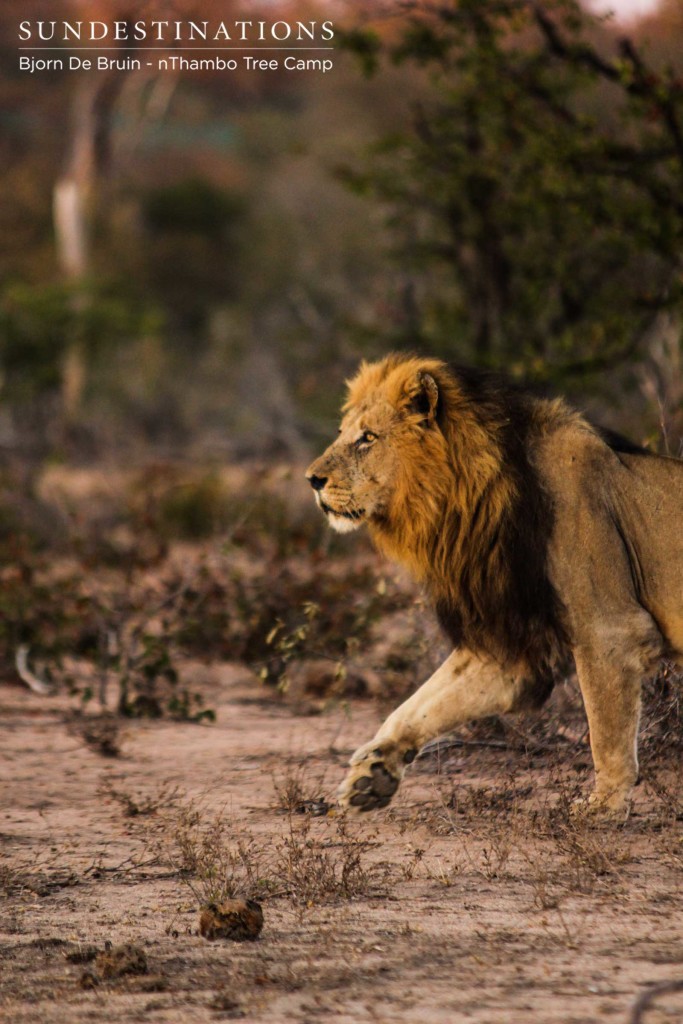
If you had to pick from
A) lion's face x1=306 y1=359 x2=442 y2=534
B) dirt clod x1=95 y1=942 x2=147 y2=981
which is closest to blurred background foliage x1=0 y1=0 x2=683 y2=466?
lion's face x1=306 y1=359 x2=442 y2=534

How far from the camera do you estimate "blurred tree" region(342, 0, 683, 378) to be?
27.9 ft

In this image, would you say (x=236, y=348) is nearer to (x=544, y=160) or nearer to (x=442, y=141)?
(x=442, y=141)

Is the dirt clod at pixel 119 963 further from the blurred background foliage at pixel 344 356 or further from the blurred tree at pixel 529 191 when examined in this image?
the blurred tree at pixel 529 191

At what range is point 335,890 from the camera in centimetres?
400

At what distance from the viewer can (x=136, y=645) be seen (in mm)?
7090

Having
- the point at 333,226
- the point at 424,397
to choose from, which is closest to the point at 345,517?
the point at 424,397

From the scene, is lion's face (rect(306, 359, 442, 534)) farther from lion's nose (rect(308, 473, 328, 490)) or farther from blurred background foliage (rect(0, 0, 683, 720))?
blurred background foliage (rect(0, 0, 683, 720))

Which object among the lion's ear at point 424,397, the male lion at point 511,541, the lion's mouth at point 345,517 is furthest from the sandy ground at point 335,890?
the lion's ear at point 424,397

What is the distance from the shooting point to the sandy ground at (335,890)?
3.24 meters

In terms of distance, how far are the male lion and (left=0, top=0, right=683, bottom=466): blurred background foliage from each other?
638mm

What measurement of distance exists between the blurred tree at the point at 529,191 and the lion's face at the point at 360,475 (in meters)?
3.70

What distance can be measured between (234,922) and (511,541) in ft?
5.37

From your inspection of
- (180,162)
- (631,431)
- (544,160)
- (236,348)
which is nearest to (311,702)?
(631,431)

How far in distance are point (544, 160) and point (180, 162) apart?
2948 centimetres
